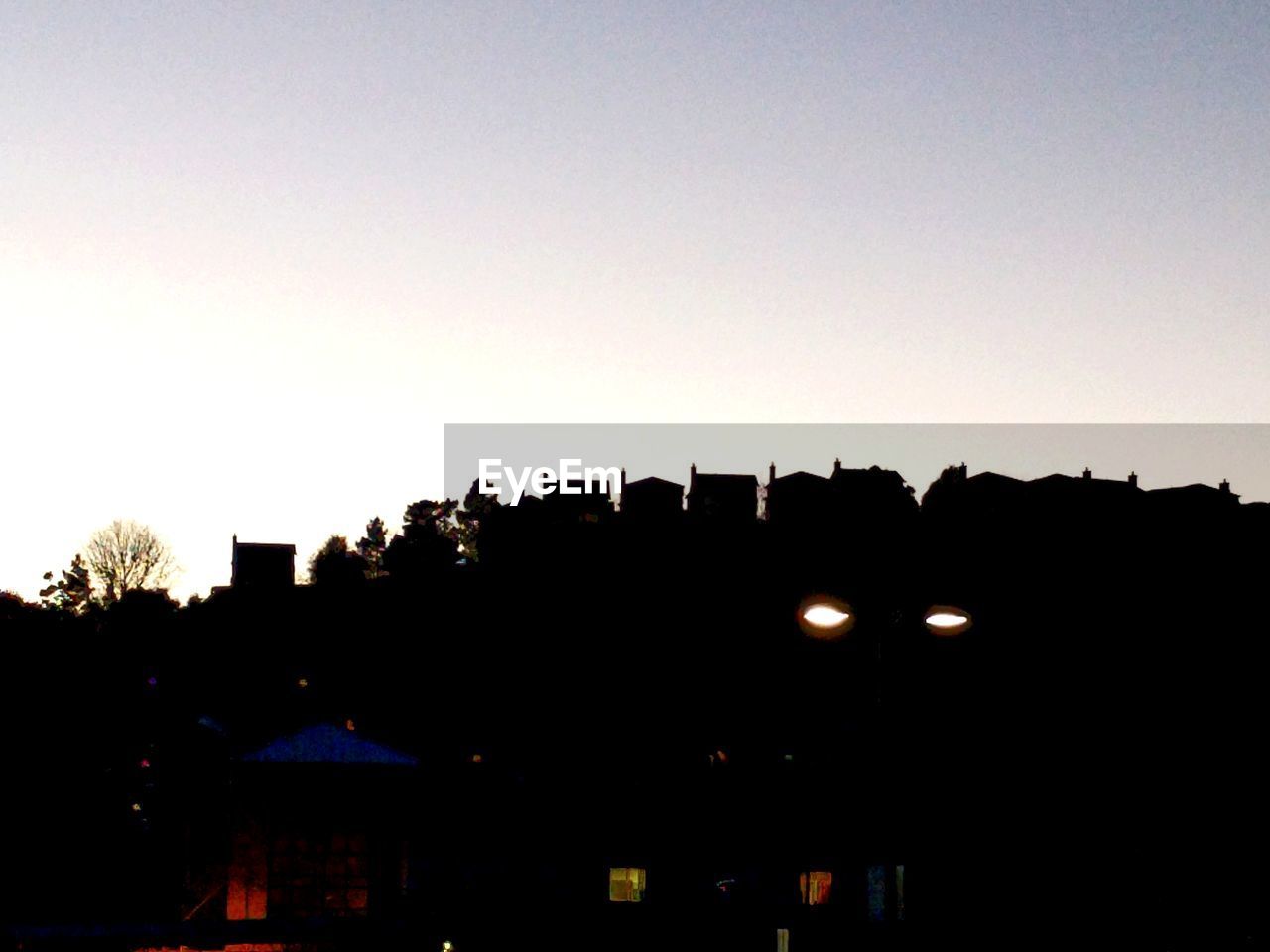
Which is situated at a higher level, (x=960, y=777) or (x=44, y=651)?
(x=44, y=651)

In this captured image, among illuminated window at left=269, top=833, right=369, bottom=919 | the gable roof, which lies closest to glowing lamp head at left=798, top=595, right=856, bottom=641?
the gable roof

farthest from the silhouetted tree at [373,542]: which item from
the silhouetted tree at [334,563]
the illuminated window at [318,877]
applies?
the illuminated window at [318,877]

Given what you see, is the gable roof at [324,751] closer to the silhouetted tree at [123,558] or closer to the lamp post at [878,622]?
the lamp post at [878,622]

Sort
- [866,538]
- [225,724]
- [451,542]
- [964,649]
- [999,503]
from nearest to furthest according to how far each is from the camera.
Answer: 1. [225,724]
2. [964,649]
3. [866,538]
4. [999,503]
5. [451,542]

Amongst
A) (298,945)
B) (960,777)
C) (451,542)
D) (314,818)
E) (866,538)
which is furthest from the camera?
(451,542)

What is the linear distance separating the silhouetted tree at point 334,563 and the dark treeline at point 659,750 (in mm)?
38794

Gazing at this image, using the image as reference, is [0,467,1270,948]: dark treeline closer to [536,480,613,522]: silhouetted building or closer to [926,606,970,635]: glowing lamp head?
[926,606,970,635]: glowing lamp head

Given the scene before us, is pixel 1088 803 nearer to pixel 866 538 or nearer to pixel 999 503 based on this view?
pixel 866 538

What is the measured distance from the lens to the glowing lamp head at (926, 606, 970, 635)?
1220 centimetres

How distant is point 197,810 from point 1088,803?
2191 cm

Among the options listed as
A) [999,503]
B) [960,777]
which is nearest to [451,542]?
[999,503]

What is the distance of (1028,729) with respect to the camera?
1326 inches

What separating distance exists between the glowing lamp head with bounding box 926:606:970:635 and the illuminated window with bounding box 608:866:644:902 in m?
18.2

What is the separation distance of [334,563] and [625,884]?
69638 mm
